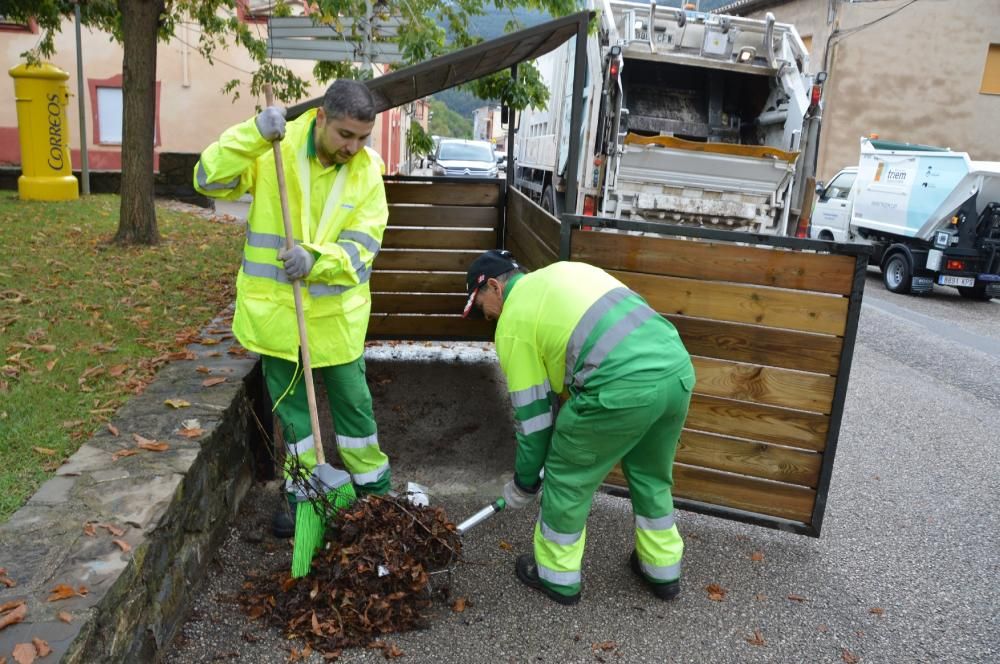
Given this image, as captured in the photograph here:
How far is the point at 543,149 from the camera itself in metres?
13.7

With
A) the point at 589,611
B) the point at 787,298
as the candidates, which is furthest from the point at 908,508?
the point at 589,611

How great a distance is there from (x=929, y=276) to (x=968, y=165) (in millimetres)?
1852

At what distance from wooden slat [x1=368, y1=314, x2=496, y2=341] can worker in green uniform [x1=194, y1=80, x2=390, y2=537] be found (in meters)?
2.73

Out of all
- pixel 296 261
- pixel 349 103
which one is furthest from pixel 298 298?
pixel 349 103

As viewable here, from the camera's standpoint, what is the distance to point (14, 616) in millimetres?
2021

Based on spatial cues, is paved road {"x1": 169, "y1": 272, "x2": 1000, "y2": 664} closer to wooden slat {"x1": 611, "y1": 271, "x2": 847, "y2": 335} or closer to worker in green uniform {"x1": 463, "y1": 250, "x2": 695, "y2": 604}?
worker in green uniform {"x1": 463, "y1": 250, "x2": 695, "y2": 604}

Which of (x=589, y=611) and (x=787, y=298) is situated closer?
(x=589, y=611)

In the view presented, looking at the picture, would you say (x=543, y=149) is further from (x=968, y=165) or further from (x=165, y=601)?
(x=165, y=601)

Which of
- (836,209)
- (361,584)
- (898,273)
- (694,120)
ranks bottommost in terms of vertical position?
(361,584)

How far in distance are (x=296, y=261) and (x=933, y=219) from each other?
11.8 m

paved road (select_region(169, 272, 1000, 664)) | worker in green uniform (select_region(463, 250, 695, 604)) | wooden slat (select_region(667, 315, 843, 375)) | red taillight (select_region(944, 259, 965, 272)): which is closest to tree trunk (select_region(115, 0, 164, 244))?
paved road (select_region(169, 272, 1000, 664))

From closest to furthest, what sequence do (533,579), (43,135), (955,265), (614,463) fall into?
(614,463) → (533,579) → (43,135) → (955,265)

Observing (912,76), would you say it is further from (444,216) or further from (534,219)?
(534,219)

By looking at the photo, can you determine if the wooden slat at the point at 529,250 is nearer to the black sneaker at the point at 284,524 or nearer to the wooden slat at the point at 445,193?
the wooden slat at the point at 445,193
